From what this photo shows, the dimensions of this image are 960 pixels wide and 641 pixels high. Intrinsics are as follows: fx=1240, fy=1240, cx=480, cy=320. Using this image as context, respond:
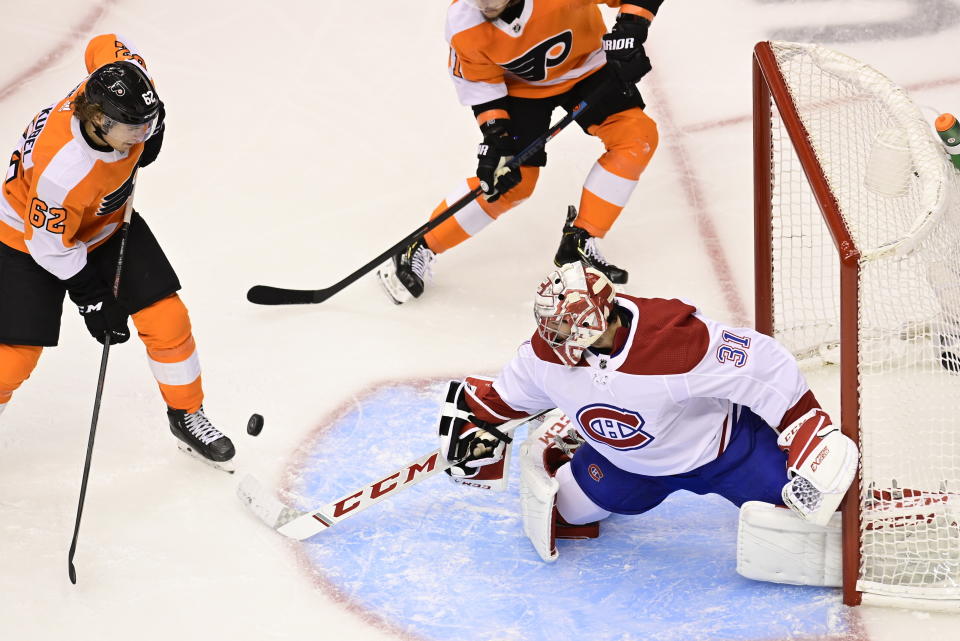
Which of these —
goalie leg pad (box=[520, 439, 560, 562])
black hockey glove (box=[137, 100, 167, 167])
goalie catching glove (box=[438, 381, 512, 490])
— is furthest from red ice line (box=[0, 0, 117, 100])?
goalie leg pad (box=[520, 439, 560, 562])

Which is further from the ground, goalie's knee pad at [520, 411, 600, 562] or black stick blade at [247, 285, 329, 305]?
black stick blade at [247, 285, 329, 305]

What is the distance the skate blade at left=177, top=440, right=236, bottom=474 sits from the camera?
338 cm

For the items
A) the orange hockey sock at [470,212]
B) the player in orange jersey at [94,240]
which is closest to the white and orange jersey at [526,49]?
the orange hockey sock at [470,212]

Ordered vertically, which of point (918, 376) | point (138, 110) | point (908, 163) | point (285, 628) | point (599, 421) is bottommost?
point (285, 628)

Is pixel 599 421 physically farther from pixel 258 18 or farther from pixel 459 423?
pixel 258 18

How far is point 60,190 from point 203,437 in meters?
0.83

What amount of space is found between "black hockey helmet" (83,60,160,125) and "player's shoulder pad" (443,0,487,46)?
1.03 m

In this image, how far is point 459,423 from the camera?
9.62ft

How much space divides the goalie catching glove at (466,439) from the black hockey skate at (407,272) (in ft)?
3.63

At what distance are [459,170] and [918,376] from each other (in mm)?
2110

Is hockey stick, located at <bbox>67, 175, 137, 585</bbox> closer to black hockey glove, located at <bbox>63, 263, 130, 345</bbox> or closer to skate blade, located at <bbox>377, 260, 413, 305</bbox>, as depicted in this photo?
black hockey glove, located at <bbox>63, 263, 130, 345</bbox>

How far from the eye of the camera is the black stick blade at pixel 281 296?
4.05 meters

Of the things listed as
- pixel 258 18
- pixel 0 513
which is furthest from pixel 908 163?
pixel 258 18

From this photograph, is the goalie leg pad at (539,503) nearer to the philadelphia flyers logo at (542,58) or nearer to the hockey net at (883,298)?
the hockey net at (883,298)
